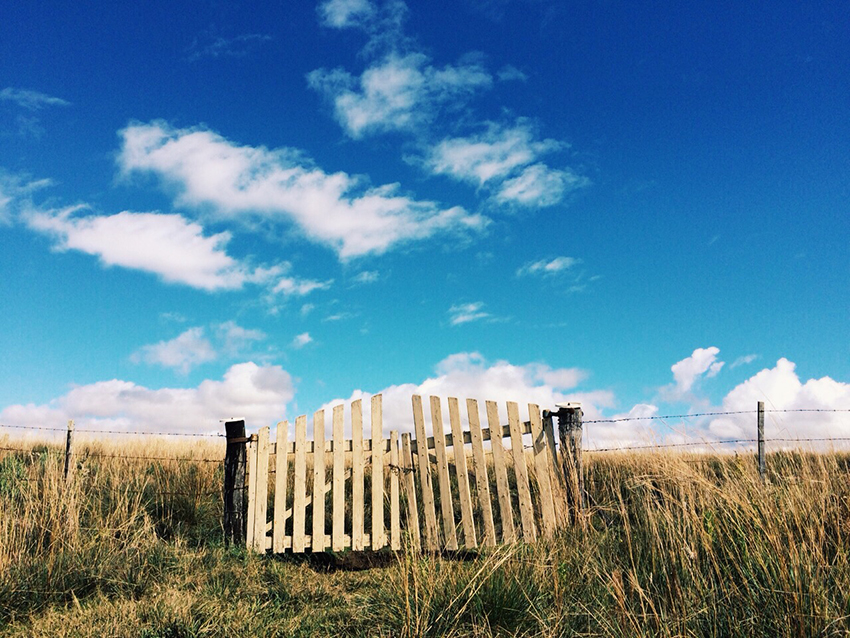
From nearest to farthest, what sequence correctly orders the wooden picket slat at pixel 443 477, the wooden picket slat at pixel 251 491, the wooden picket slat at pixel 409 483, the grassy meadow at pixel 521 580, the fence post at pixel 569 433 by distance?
the grassy meadow at pixel 521 580 → the fence post at pixel 569 433 → the wooden picket slat at pixel 443 477 → the wooden picket slat at pixel 409 483 → the wooden picket slat at pixel 251 491

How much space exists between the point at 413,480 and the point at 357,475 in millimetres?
663

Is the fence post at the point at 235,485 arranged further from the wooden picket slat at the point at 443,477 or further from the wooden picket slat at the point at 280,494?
the wooden picket slat at the point at 443,477

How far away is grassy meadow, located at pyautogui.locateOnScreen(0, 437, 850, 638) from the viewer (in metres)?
3.36

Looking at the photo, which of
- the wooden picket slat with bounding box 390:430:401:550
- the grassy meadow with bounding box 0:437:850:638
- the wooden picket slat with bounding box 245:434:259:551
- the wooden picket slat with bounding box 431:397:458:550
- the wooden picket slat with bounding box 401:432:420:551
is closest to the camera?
the grassy meadow with bounding box 0:437:850:638

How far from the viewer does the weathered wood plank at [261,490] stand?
720 centimetres

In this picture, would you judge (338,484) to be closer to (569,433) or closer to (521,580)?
(569,433)

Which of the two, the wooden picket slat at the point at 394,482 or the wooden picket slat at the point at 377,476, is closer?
the wooden picket slat at the point at 394,482

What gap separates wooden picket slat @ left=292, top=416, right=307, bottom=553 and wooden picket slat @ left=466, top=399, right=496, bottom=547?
79.7 inches

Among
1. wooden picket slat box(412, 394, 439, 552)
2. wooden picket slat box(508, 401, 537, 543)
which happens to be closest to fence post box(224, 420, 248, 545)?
wooden picket slat box(412, 394, 439, 552)

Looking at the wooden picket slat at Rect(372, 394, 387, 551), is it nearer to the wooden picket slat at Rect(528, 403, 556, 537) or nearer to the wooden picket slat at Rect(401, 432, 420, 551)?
the wooden picket slat at Rect(401, 432, 420, 551)

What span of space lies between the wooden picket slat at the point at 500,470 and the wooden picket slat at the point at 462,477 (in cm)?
34

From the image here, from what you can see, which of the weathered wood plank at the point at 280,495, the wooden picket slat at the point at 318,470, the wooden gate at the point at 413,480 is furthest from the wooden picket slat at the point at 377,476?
the weathered wood plank at the point at 280,495

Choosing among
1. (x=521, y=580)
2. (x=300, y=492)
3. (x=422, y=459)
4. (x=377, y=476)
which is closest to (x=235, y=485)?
(x=300, y=492)

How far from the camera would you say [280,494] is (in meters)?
7.41
